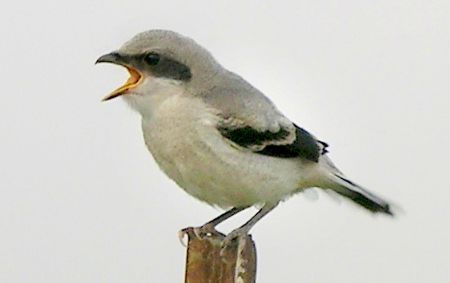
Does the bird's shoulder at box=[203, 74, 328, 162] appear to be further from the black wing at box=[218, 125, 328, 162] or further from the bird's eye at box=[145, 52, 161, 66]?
the bird's eye at box=[145, 52, 161, 66]

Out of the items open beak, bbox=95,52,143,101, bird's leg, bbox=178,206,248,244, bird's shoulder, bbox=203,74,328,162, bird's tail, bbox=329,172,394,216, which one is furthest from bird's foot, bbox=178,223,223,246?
bird's tail, bbox=329,172,394,216

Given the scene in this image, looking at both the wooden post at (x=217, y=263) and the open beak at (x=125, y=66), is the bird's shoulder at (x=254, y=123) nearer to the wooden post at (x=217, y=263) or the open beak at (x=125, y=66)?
Answer: the open beak at (x=125, y=66)

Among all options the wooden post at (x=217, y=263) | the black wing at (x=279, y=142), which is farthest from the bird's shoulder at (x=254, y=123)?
the wooden post at (x=217, y=263)

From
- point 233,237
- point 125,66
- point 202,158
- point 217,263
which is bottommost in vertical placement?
point 217,263

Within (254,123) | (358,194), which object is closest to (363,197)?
(358,194)

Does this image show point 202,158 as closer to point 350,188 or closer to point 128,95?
point 128,95

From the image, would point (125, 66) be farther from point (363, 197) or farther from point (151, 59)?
point (363, 197)
